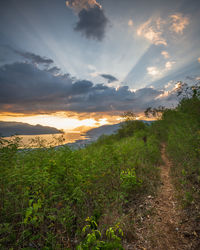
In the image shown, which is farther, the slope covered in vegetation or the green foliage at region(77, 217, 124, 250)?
the slope covered in vegetation

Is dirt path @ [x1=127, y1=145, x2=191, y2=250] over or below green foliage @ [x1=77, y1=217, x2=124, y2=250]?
below

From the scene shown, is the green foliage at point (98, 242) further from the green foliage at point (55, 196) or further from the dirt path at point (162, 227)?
the dirt path at point (162, 227)

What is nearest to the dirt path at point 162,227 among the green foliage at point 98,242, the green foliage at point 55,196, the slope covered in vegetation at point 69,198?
the slope covered in vegetation at point 69,198

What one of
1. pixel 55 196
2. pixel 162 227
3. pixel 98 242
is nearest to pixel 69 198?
pixel 55 196

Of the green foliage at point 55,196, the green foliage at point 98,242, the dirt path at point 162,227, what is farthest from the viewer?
the dirt path at point 162,227

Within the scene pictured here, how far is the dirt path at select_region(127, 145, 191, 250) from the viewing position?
3115 millimetres

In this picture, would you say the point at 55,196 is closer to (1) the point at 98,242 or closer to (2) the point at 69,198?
(2) the point at 69,198

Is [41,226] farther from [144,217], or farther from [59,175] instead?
[144,217]

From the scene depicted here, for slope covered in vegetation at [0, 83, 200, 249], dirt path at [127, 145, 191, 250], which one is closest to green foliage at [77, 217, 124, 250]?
slope covered in vegetation at [0, 83, 200, 249]

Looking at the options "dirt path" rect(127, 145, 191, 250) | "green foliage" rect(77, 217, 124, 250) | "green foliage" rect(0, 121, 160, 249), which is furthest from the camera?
"dirt path" rect(127, 145, 191, 250)

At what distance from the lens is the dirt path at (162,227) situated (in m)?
3.12

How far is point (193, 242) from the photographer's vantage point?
10.1 ft

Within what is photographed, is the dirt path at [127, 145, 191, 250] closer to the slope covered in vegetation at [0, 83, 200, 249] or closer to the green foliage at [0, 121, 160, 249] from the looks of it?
the slope covered in vegetation at [0, 83, 200, 249]

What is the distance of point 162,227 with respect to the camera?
3668 mm
